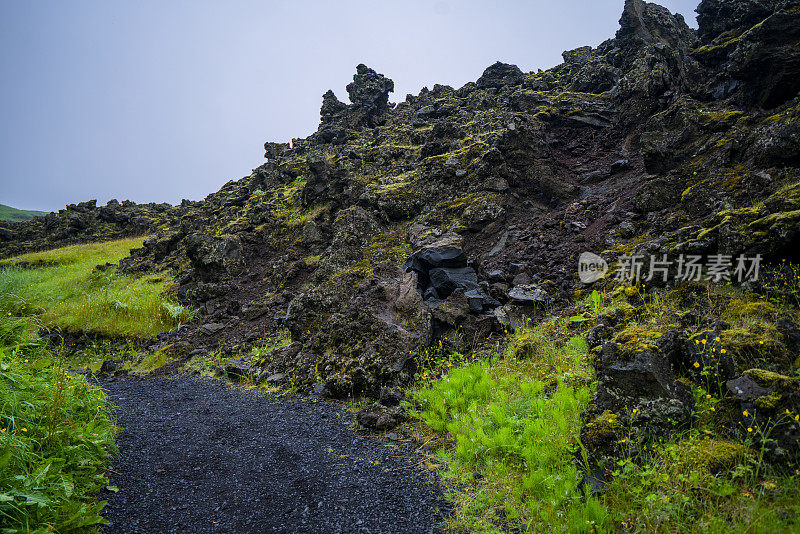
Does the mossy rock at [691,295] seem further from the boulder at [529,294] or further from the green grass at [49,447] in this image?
the green grass at [49,447]

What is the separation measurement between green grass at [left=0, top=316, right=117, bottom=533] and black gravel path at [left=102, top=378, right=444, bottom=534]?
1.33 feet

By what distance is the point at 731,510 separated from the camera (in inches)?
127

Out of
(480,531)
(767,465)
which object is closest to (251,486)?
(480,531)

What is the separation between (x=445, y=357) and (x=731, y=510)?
5.74 metres

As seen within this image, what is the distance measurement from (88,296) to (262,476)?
19.8m

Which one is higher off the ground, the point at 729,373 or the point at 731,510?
the point at 729,373

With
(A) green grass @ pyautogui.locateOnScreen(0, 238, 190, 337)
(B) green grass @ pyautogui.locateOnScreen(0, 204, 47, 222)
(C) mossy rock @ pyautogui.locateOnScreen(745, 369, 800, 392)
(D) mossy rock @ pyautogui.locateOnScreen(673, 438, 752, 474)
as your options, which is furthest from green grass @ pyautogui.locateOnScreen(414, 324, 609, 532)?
(B) green grass @ pyautogui.locateOnScreen(0, 204, 47, 222)

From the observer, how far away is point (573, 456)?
4633mm

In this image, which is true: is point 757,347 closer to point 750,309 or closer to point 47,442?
point 750,309

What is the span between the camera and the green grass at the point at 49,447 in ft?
11.8

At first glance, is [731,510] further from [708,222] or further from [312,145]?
[312,145]

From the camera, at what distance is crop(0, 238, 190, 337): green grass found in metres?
15.1

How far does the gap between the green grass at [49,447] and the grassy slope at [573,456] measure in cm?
435

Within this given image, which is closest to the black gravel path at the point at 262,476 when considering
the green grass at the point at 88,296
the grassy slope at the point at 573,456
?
the grassy slope at the point at 573,456
